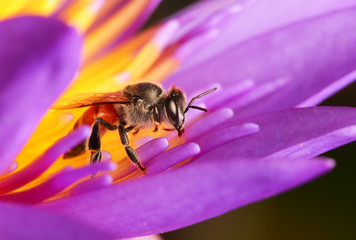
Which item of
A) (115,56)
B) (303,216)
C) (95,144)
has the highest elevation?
(115,56)

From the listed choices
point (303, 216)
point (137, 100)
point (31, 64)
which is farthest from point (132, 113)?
point (303, 216)

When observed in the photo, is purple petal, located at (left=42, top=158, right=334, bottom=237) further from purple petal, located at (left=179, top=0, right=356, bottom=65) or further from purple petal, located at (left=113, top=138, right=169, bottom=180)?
purple petal, located at (left=179, top=0, right=356, bottom=65)

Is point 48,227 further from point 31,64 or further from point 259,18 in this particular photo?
point 259,18

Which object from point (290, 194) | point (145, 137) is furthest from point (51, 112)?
point (290, 194)

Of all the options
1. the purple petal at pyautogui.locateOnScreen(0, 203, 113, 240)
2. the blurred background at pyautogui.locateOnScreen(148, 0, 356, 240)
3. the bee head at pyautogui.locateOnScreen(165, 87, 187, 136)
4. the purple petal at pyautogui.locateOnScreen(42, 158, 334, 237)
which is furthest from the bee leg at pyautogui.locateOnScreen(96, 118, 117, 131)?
the blurred background at pyautogui.locateOnScreen(148, 0, 356, 240)

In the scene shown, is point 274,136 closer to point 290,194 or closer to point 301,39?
point 301,39

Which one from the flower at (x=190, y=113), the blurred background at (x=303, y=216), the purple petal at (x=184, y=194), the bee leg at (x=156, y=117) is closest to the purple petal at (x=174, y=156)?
the flower at (x=190, y=113)
